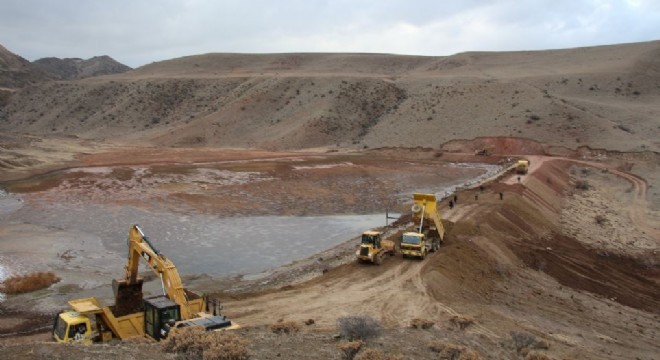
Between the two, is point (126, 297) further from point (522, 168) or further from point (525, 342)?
point (522, 168)

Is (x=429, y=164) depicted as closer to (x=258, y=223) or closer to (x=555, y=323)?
(x=258, y=223)

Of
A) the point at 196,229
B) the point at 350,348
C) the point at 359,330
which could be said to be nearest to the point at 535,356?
the point at 359,330

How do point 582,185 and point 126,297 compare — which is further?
point 582,185

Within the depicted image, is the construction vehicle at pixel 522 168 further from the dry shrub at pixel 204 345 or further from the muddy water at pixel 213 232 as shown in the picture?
the dry shrub at pixel 204 345

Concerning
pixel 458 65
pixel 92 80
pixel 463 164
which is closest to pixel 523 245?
pixel 463 164

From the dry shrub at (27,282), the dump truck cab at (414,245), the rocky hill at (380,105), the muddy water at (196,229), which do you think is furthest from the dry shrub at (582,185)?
the dry shrub at (27,282)

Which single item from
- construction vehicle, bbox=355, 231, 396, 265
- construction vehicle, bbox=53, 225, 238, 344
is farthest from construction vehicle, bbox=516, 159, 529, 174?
construction vehicle, bbox=53, 225, 238, 344

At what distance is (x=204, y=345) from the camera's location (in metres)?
11.3

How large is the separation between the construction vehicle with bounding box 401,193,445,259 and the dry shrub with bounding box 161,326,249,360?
15.7 meters

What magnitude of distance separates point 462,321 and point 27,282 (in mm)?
18088

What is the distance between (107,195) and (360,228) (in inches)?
801

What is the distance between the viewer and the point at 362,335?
14656 mm

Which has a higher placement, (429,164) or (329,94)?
(329,94)

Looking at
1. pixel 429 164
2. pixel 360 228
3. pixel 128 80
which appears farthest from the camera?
pixel 128 80
